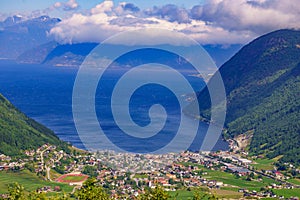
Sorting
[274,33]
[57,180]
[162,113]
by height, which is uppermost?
[274,33]

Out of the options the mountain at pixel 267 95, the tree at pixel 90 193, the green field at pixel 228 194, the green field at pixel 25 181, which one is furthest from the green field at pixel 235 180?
the tree at pixel 90 193

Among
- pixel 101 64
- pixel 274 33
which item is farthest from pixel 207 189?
pixel 101 64

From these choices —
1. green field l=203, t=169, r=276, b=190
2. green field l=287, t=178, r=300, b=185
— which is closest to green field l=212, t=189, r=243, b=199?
green field l=203, t=169, r=276, b=190

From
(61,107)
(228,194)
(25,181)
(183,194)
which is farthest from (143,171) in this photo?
(61,107)

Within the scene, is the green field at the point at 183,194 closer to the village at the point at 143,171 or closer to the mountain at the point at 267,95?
the village at the point at 143,171

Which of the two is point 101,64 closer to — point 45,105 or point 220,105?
point 45,105

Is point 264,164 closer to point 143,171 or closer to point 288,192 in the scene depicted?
point 288,192

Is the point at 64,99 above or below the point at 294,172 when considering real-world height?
above

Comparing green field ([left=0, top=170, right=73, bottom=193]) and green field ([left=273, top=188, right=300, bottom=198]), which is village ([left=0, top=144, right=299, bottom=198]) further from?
green field ([left=0, top=170, right=73, bottom=193])
